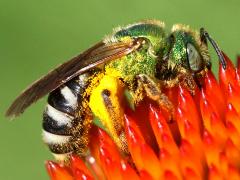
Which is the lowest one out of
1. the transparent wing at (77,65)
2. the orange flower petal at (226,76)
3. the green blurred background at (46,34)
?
the orange flower petal at (226,76)

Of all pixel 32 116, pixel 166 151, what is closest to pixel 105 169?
pixel 166 151

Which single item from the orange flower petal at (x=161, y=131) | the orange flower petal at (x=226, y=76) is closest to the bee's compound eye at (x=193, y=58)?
the orange flower petal at (x=226, y=76)

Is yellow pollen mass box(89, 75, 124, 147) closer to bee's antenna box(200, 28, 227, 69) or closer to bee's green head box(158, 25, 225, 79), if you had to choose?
bee's green head box(158, 25, 225, 79)

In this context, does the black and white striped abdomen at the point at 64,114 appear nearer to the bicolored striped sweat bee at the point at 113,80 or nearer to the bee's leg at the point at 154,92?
the bicolored striped sweat bee at the point at 113,80

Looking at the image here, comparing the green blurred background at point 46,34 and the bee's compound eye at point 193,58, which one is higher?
the green blurred background at point 46,34

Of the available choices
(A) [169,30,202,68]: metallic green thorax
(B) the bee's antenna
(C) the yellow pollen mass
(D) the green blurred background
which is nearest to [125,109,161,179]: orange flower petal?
(C) the yellow pollen mass

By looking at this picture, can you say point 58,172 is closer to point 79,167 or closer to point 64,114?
point 79,167

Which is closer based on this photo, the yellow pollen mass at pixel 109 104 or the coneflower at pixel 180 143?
the coneflower at pixel 180 143
